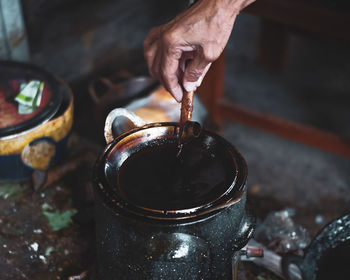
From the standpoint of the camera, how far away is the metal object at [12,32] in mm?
3490

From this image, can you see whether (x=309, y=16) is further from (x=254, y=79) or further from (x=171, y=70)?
(x=171, y=70)

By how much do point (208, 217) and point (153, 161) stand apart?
0.48m

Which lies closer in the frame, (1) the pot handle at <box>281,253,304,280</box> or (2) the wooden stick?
(2) the wooden stick

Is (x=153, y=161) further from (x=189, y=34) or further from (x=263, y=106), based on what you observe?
(x=263, y=106)

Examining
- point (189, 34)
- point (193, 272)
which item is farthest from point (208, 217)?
point (189, 34)

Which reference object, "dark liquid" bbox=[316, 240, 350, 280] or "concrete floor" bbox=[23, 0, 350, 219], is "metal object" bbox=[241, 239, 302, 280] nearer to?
"dark liquid" bbox=[316, 240, 350, 280]

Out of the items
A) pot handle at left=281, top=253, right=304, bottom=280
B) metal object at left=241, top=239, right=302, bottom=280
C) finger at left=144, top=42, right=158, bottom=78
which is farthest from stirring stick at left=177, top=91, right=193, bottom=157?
pot handle at left=281, top=253, right=304, bottom=280

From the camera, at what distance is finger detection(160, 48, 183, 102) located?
6.67 ft

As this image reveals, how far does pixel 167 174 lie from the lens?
6.96ft

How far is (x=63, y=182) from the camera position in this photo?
→ 10.5 feet

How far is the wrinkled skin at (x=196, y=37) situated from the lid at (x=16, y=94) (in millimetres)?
1152

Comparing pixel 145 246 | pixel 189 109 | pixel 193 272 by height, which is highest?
pixel 189 109

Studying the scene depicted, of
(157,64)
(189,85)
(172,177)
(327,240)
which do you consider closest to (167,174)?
(172,177)

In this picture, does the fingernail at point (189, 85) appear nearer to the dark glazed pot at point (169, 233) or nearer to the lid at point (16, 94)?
the dark glazed pot at point (169, 233)
